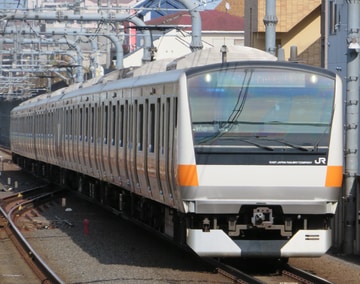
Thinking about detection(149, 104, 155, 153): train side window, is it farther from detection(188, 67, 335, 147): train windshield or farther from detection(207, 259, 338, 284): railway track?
detection(188, 67, 335, 147): train windshield

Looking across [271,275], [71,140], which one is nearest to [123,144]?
[271,275]

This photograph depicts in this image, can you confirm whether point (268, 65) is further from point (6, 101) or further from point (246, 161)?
point (6, 101)

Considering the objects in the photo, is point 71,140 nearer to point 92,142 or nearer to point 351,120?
point 92,142

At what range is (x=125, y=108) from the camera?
54.0ft

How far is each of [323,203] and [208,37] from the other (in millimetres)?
47983

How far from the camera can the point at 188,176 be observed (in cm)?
1235

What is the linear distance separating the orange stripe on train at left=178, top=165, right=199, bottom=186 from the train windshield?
309 mm

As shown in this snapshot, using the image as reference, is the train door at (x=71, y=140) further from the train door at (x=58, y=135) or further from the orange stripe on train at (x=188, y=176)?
the orange stripe on train at (x=188, y=176)

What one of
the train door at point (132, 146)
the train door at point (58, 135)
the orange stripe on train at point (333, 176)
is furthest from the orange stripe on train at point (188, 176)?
the train door at point (58, 135)

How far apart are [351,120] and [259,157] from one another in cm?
281

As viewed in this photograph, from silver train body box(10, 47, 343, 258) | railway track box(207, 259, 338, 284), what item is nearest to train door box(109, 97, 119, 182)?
railway track box(207, 259, 338, 284)

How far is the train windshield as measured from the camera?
12.5 m

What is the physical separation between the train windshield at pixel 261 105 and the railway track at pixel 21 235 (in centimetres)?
258

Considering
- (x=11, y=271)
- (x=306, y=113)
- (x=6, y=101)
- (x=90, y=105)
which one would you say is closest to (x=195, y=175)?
(x=306, y=113)
